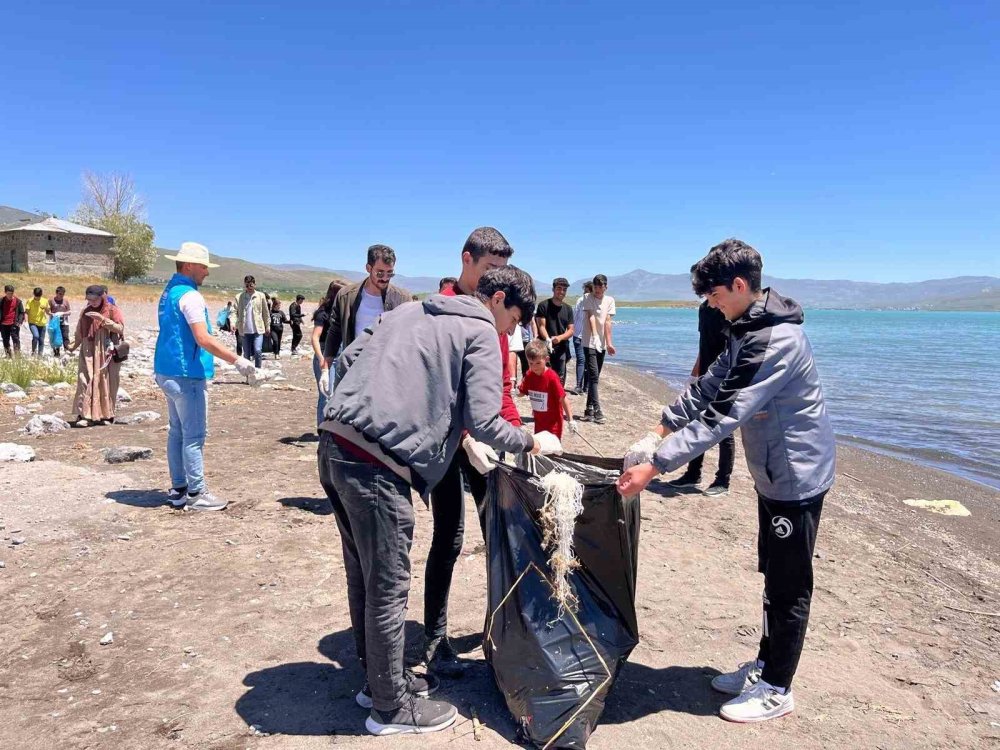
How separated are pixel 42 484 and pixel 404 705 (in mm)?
4601

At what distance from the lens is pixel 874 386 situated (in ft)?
60.2

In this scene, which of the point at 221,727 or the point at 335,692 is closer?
the point at 221,727

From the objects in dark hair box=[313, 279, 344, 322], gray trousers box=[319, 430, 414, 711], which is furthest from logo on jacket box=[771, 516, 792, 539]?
dark hair box=[313, 279, 344, 322]

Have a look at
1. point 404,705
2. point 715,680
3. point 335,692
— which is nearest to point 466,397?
point 404,705

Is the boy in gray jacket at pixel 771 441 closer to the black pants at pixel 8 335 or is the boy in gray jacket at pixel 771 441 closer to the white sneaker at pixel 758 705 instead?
the white sneaker at pixel 758 705

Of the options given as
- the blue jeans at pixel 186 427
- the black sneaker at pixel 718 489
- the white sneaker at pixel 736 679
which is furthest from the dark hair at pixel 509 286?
the black sneaker at pixel 718 489

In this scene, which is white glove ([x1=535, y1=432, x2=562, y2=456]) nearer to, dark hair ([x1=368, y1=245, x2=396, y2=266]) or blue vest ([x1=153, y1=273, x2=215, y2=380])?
dark hair ([x1=368, y1=245, x2=396, y2=266])

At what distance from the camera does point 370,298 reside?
16.8 ft

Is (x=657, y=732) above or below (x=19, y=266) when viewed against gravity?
below

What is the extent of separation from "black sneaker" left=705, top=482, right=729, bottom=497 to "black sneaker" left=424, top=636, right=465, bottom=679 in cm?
388

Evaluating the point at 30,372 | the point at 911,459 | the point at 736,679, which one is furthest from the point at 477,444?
the point at 30,372

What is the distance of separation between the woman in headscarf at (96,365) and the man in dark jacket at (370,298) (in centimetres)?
439

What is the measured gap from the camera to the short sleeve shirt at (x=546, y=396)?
5.79 metres

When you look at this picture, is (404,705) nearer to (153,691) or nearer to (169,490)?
(153,691)
